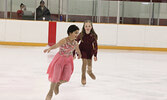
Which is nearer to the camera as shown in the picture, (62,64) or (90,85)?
(62,64)

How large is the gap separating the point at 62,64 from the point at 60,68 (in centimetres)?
4

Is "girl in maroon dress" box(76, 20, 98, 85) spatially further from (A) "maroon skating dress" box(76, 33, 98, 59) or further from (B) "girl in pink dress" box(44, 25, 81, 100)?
(B) "girl in pink dress" box(44, 25, 81, 100)

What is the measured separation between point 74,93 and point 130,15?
6.95 meters

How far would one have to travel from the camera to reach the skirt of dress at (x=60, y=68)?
97.5 inches

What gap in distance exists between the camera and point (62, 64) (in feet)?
8.27

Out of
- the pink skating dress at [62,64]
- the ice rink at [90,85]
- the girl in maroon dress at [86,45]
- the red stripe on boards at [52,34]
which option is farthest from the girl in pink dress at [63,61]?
the red stripe on boards at [52,34]

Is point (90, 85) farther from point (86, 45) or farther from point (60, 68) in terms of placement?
point (60, 68)

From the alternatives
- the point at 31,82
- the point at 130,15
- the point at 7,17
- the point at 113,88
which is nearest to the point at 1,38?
the point at 7,17

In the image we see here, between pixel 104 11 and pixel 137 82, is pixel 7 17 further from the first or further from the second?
pixel 137 82

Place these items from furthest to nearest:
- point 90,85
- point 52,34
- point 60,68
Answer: point 52,34
point 90,85
point 60,68

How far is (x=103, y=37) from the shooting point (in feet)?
30.0

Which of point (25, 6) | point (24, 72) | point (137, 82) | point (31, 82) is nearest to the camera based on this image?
point (31, 82)

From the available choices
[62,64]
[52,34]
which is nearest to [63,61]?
[62,64]

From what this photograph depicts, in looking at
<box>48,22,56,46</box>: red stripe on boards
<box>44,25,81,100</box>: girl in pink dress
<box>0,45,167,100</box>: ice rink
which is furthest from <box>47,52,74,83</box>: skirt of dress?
<box>48,22,56,46</box>: red stripe on boards
